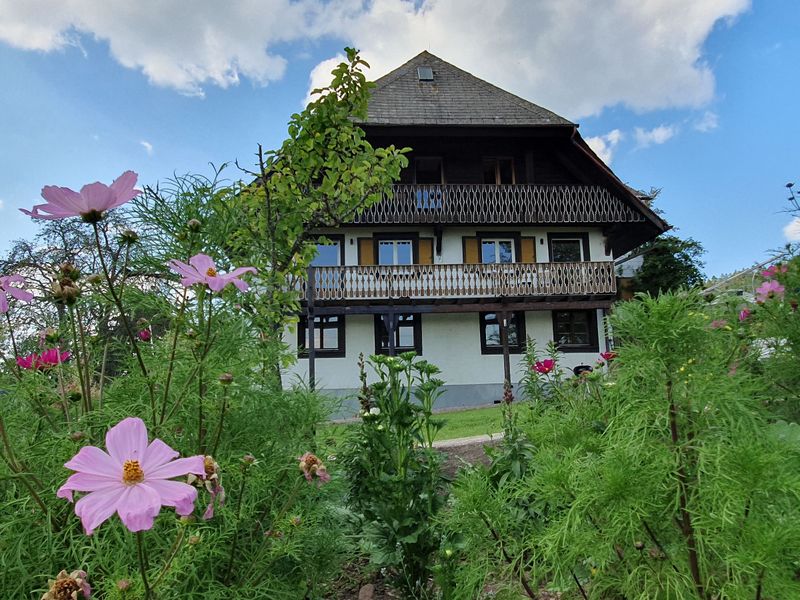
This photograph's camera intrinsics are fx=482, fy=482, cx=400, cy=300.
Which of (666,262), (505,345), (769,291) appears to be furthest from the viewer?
(666,262)

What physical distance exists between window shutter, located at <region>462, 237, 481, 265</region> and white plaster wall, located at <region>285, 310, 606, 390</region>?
1.52 meters

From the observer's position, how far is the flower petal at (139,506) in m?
0.46

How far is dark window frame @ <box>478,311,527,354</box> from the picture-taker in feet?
44.1

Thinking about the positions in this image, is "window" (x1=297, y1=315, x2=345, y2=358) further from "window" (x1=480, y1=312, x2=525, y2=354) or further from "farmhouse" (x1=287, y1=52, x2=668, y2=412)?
"window" (x1=480, y1=312, x2=525, y2=354)

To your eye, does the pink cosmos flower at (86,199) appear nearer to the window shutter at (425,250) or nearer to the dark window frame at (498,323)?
the window shutter at (425,250)

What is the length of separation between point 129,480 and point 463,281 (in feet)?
40.8

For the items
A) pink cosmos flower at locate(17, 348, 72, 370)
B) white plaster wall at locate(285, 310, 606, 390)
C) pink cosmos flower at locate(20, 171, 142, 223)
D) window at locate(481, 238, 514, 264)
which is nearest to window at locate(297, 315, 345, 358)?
white plaster wall at locate(285, 310, 606, 390)

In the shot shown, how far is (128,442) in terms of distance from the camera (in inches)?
20.6

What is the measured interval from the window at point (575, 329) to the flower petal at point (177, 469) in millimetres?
13789

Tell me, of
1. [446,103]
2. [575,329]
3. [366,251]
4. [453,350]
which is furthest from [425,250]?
[575,329]

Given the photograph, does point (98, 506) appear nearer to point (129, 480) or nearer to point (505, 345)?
point (129, 480)

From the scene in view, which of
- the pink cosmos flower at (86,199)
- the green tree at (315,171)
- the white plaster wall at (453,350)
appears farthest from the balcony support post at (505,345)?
the pink cosmos flower at (86,199)

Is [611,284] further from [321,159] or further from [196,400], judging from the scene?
[196,400]

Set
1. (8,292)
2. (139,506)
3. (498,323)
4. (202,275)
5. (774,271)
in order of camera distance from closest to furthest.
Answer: (139,506) < (202,275) < (8,292) < (774,271) < (498,323)
